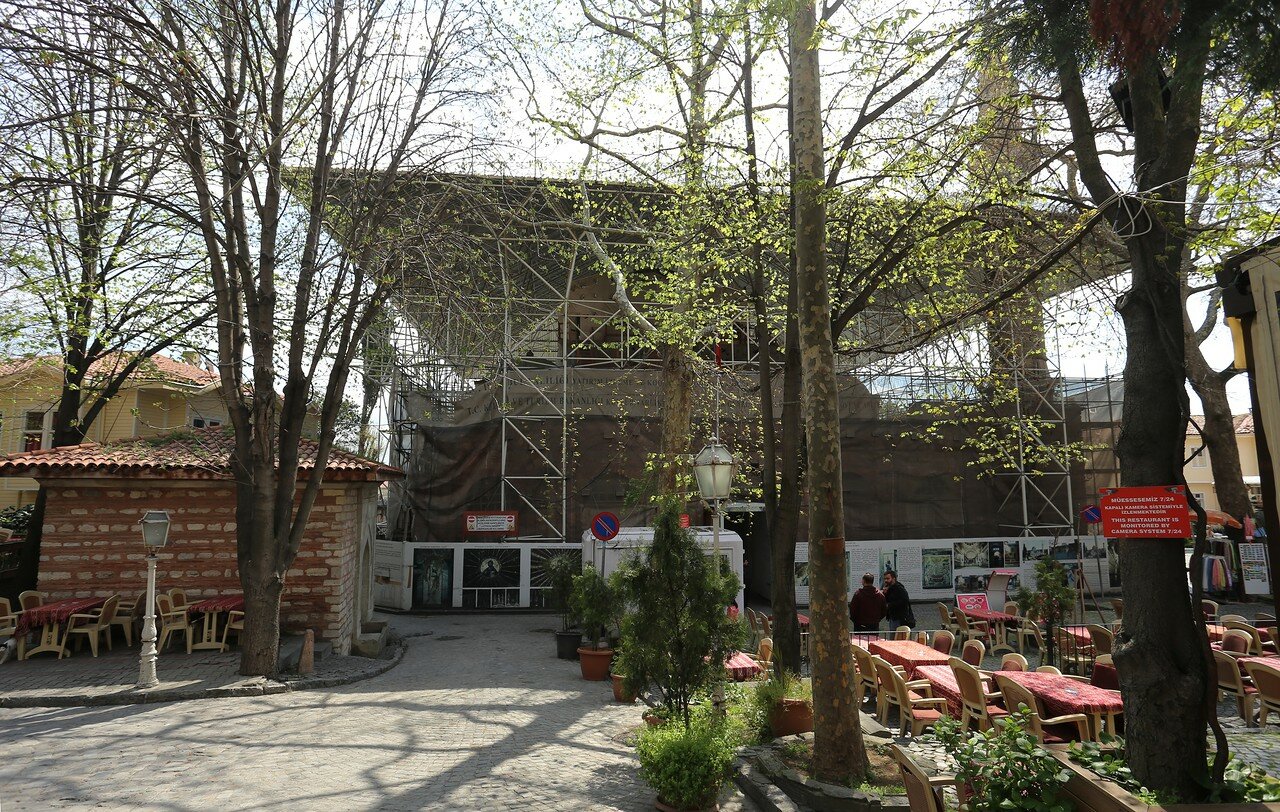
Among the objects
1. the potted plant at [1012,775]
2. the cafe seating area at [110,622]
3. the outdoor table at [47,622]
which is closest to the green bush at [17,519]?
the cafe seating area at [110,622]

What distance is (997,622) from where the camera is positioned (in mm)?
14578

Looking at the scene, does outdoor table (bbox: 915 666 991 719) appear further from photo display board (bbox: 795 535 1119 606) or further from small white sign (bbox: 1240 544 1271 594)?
small white sign (bbox: 1240 544 1271 594)

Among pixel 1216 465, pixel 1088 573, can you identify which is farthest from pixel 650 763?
pixel 1088 573

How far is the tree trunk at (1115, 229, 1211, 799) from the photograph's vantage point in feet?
14.7

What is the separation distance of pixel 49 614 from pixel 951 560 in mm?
19490

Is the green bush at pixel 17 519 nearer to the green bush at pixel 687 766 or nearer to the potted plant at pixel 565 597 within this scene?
the potted plant at pixel 565 597

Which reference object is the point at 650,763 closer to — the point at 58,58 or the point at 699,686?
the point at 699,686

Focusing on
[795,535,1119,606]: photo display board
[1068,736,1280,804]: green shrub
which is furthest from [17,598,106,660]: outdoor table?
[795,535,1119,606]: photo display board

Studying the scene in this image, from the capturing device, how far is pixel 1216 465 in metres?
19.5

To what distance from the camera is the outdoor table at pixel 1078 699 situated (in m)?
7.01

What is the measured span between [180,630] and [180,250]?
6.58 metres

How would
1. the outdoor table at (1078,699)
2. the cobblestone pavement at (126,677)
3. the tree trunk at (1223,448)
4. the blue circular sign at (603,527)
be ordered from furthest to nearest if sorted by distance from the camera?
the tree trunk at (1223,448)
the blue circular sign at (603,527)
the cobblestone pavement at (126,677)
the outdoor table at (1078,699)

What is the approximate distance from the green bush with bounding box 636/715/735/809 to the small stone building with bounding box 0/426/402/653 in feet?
29.8

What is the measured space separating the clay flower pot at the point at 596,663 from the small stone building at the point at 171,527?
4.47 m
